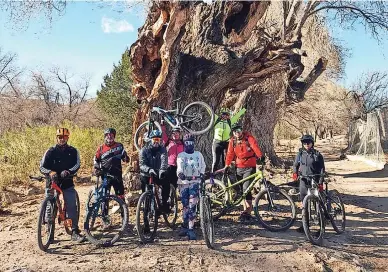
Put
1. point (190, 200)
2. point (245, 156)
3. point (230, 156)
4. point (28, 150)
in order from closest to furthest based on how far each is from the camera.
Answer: point (190, 200) → point (245, 156) → point (230, 156) → point (28, 150)

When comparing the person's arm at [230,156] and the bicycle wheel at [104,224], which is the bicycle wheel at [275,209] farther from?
the bicycle wheel at [104,224]

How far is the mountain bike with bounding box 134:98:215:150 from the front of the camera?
317 inches

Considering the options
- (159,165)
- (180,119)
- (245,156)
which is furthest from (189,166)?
(180,119)

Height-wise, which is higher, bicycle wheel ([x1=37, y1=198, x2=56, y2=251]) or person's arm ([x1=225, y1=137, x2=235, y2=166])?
person's arm ([x1=225, y1=137, x2=235, y2=166])

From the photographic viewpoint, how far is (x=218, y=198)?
289 inches

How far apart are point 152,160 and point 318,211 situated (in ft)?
9.65

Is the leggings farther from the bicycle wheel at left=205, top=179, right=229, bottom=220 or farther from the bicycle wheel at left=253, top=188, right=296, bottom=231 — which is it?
the bicycle wheel at left=253, top=188, right=296, bottom=231

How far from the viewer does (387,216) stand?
8562 millimetres

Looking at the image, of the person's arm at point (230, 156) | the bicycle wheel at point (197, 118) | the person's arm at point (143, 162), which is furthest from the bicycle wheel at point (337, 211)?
the person's arm at point (143, 162)

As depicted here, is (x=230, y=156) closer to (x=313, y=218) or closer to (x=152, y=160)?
(x=152, y=160)

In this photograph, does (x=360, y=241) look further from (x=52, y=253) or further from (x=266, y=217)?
(x=52, y=253)

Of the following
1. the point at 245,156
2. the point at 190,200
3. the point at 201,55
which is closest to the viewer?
the point at 190,200

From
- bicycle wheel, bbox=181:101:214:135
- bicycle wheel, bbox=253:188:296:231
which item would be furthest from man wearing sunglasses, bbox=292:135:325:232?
bicycle wheel, bbox=181:101:214:135

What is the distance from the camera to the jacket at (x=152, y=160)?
6.07 m
